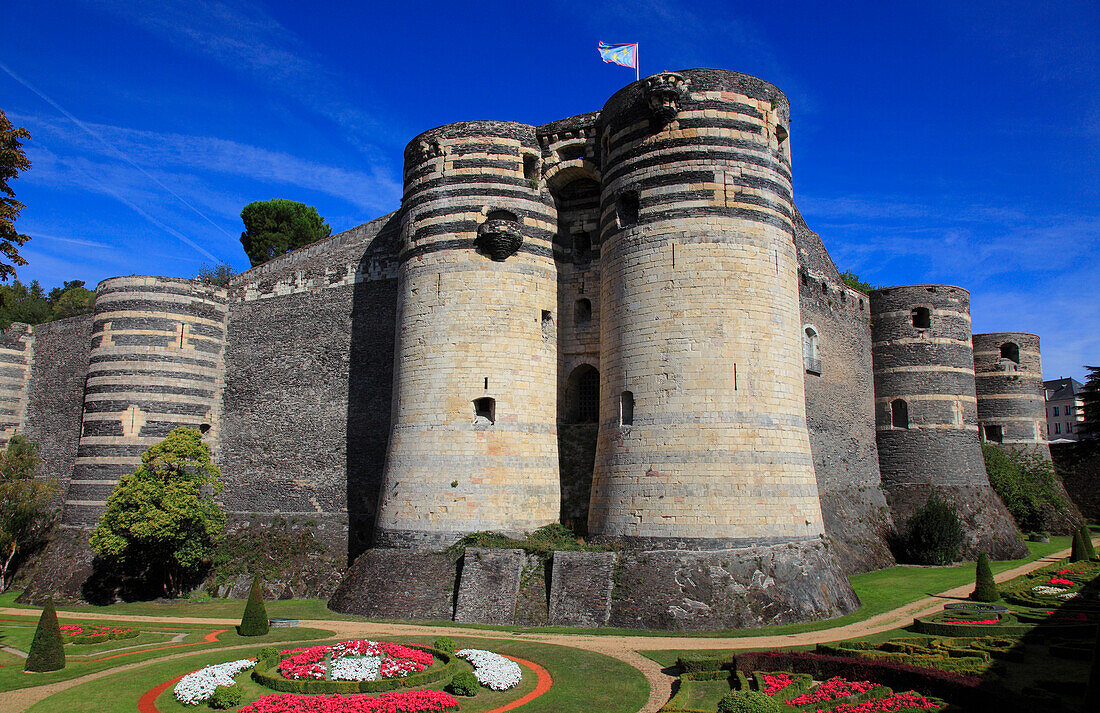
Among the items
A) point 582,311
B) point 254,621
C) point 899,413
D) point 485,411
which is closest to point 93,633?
point 254,621

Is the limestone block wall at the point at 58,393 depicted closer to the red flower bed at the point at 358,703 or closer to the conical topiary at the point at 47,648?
the conical topiary at the point at 47,648

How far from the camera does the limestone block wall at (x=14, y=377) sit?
36594 millimetres

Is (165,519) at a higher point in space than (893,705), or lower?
higher

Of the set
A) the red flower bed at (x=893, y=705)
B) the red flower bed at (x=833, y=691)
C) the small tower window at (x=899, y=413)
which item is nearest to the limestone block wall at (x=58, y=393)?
the red flower bed at (x=833, y=691)

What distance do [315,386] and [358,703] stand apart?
19.2 meters

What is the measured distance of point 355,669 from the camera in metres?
13.4

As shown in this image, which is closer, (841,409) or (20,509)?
(20,509)

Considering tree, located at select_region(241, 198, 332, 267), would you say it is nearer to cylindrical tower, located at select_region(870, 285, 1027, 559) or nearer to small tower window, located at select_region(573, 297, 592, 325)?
small tower window, located at select_region(573, 297, 592, 325)

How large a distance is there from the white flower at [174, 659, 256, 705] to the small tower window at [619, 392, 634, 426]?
37.7ft

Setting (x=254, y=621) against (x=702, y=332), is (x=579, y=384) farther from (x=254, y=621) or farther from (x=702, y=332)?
(x=254, y=621)

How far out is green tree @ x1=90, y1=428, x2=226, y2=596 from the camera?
80.6 feet

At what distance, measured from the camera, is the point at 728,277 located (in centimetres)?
2031

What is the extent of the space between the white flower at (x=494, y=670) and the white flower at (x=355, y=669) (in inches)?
74.9

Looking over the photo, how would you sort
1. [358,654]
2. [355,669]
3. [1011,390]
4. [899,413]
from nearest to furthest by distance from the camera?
[355,669]
[358,654]
[899,413]
[1011,390]
